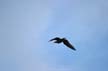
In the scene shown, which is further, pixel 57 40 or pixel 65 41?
pixel 65 41

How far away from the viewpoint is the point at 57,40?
4769 centimetres

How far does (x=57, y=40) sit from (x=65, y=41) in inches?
151

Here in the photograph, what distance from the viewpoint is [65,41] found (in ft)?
167
